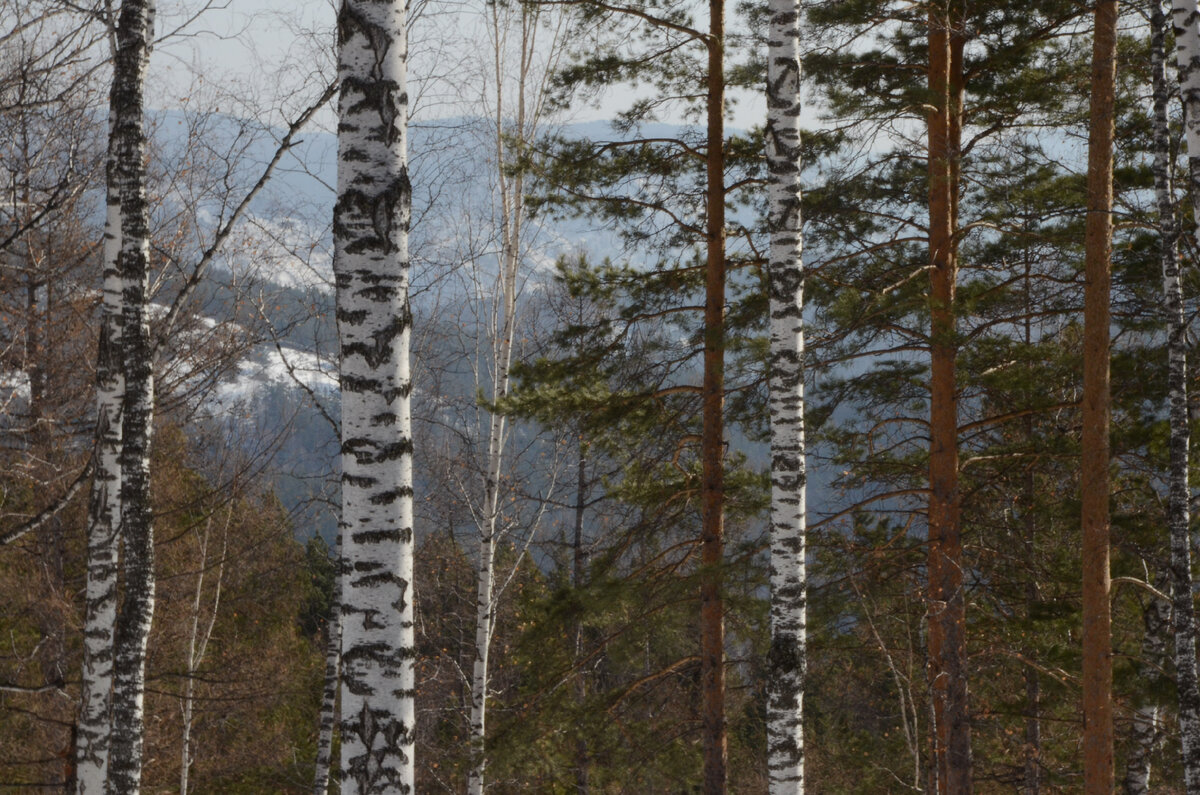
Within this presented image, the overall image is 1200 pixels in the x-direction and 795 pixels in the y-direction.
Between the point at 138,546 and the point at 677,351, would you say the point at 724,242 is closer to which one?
the point at 677,351

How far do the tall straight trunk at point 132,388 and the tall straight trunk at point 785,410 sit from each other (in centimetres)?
363

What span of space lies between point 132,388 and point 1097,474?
6.57 m

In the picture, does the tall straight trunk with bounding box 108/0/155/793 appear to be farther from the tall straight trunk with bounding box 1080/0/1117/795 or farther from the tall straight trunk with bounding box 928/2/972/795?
the tall straight trunk with bounding box 1080/0/1117/795

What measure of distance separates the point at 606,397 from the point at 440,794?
12.7 metres

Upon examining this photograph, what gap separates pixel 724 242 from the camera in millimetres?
7527

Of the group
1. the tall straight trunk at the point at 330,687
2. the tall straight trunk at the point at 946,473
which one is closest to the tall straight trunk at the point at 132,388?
the tall straight trunk at the point at 330,687

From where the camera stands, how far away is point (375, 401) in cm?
293

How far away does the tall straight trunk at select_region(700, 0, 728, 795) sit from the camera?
24.1 feet

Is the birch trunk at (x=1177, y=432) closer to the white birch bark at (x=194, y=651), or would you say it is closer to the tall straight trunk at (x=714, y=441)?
the tall straight trunk at (x=714, y=441)

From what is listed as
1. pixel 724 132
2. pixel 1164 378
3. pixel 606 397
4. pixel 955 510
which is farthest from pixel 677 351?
pixel 1164 378

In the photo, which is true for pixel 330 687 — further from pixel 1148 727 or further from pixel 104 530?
pixel 1148 727

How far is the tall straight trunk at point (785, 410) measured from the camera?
16.8ft

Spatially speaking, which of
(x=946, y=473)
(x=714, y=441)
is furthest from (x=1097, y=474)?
(x=714, y=441)

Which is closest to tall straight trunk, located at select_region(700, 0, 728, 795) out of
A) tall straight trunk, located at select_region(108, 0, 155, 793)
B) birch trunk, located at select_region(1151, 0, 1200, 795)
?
birch trunk, located at select_region(1151, 0, 1200, 795)
